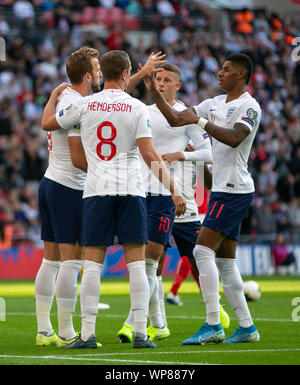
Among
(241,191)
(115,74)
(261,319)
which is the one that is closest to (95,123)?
(115,74)

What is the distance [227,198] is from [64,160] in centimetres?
156

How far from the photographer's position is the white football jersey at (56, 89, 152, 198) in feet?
23.9

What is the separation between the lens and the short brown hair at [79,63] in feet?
25.7

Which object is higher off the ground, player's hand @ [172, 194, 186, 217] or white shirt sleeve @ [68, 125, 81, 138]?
white shirt sleeve @ [68, 125, 81, 138]

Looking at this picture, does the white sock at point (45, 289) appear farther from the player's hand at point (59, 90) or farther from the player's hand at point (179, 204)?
the player's hand at point (179, 204)

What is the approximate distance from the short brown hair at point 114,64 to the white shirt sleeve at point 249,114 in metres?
1.24

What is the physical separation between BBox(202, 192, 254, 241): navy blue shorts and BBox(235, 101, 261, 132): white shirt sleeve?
0.69 m

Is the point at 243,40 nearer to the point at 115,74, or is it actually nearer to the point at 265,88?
the point at 265,88

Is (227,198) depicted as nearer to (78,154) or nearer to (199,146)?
(199,146)

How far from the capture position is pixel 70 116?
7465 mm

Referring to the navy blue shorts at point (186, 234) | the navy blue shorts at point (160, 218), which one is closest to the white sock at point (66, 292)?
the navy blue shorts at point (160, 218)

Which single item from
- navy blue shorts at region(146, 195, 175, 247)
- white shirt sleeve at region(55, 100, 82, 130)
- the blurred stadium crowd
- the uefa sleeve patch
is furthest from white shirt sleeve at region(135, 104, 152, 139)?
the blurred stadium crowd

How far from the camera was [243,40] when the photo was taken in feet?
101

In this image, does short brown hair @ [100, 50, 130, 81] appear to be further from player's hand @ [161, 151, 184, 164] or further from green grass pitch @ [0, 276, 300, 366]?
green grass pitch @ [0, 276, 300, 366]
